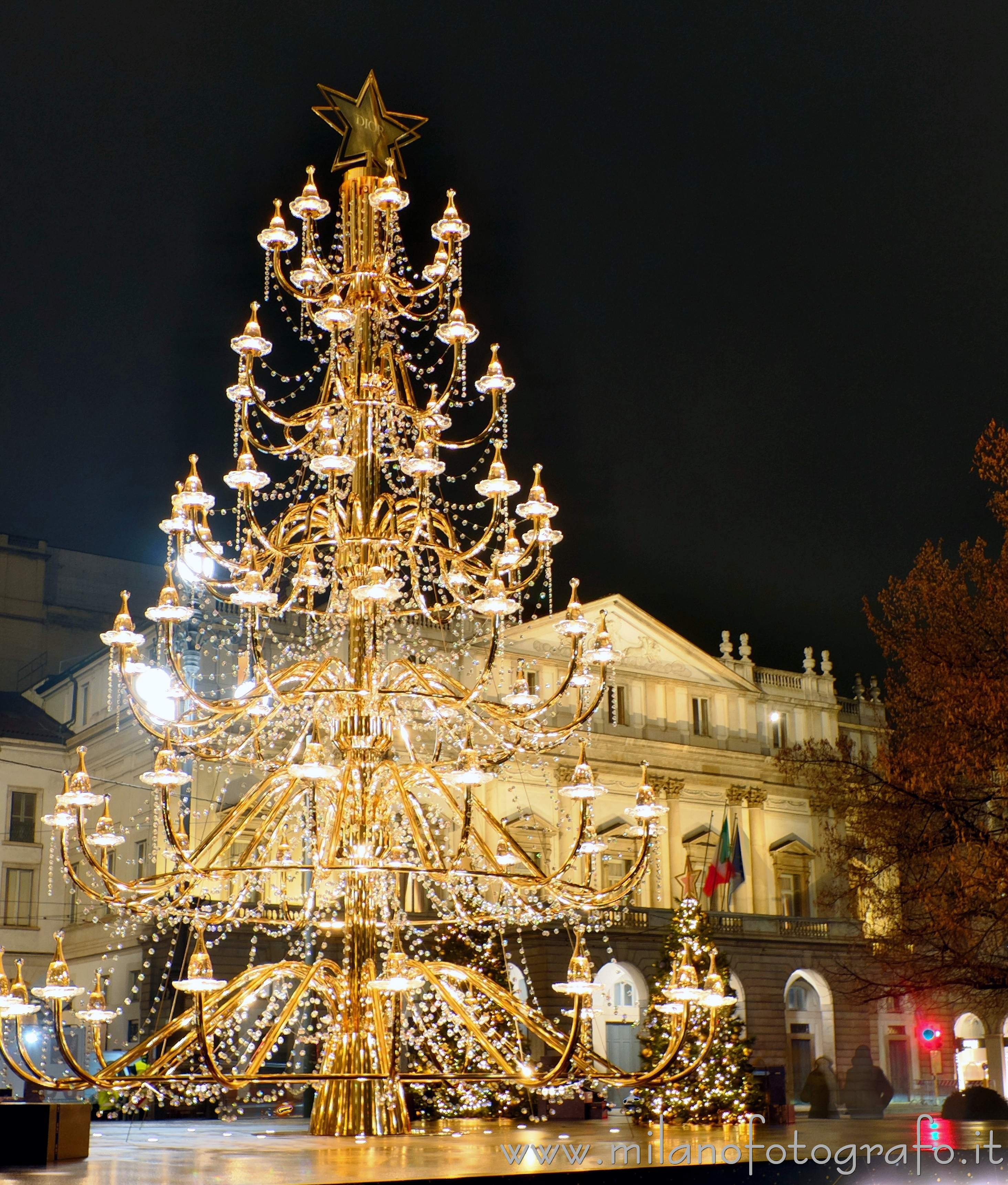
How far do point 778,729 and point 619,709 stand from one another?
239 inches

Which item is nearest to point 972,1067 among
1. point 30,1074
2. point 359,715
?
point 359,715

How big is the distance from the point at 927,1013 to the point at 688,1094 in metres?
22.5

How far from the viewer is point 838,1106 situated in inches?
1388

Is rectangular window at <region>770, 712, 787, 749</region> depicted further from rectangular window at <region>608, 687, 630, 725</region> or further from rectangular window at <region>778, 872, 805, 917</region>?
rectangular window at <region>608, 687, 630, 725</region>

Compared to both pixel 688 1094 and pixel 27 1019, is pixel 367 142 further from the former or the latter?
pixel 27 1019

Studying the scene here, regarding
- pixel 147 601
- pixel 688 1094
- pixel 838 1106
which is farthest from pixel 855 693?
pixel 688 1094

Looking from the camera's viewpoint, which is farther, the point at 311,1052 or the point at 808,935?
the point at 808,935

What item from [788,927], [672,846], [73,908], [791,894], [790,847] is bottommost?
[788,927]

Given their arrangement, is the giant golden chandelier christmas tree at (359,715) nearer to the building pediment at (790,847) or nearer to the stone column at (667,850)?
the stone column at (667,850)

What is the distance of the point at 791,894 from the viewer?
4184cm

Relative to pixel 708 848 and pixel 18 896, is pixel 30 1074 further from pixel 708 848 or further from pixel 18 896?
pixel 708 848

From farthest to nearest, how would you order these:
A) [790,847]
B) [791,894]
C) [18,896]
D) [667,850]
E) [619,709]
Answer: [791,894]
[790,847]
[619,709]
[667,850]
[18,896]

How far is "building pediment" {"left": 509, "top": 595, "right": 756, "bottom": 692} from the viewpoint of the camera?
38.2 meters

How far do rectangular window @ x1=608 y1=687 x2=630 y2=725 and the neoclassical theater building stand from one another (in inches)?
2.1
